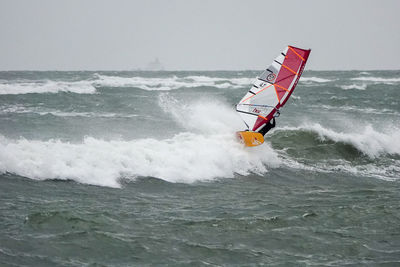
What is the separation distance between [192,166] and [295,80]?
13.6 feet

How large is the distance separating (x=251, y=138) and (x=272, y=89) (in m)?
1.53

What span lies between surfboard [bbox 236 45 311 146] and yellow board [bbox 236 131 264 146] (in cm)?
16

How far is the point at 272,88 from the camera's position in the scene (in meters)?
13.6

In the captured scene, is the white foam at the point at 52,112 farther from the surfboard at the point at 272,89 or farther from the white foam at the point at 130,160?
the surfboard at the point at 272,89

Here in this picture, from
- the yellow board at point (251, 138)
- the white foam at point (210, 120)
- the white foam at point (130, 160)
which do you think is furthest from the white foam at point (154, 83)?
the white foam at point (130, 160)

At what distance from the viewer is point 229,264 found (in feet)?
21.1

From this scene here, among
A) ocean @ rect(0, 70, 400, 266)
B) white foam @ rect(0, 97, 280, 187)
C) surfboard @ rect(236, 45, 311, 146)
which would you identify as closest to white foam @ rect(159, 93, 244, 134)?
ocean @ rect(0, 70, 400, 266)

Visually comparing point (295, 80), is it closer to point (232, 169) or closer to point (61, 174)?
point (232, 169)

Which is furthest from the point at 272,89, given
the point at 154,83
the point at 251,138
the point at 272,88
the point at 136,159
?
the point at 154,83

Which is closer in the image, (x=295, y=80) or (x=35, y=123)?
(x=295, y=80)

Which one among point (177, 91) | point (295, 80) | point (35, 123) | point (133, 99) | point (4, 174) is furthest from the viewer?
point (177, 91)

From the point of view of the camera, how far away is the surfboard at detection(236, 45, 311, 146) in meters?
13.5

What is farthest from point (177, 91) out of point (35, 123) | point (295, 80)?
point (295, 80)

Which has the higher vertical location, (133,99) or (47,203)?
(47,203)
